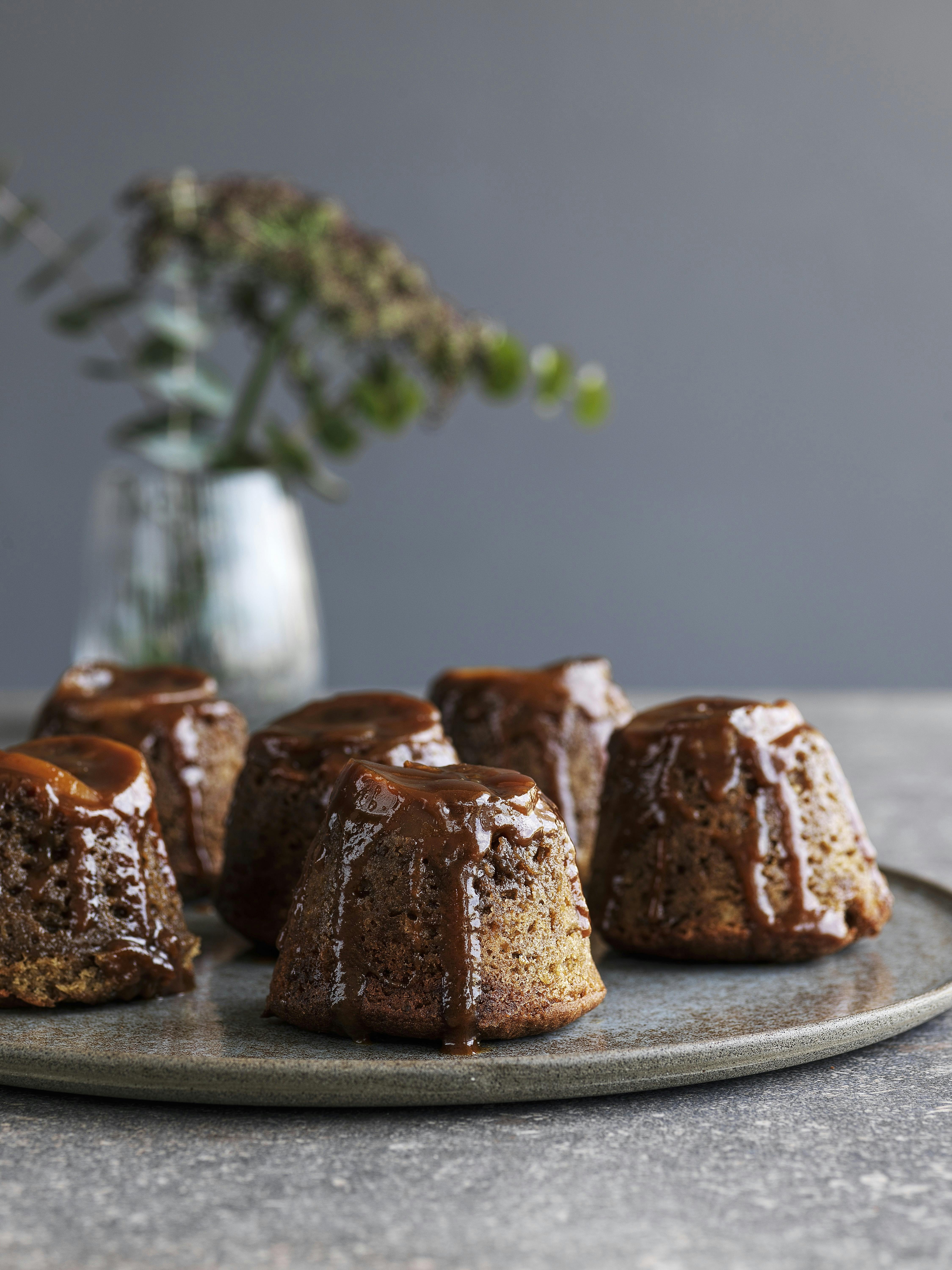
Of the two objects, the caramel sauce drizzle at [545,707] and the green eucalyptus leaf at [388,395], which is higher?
the green eucalyptus leaf at [388,395]

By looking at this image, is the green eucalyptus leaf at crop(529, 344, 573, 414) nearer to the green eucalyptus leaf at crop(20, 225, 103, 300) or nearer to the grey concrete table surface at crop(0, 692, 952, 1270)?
the green eucalyptus leaf at crop(20, 225, 103, 300)

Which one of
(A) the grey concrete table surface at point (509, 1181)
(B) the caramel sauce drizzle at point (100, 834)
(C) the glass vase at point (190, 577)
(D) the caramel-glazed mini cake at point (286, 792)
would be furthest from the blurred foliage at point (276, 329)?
(A) the grey concrete table surface at point (509, 1181)

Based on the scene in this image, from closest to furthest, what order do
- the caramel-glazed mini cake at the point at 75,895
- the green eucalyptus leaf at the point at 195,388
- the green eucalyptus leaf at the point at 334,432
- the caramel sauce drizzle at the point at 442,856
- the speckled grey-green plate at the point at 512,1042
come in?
the speckled grey-green plate at the point at 512,1042, the caramel sauce drizzle at the point at 442,856, the caramel-glazed mini cake at the point at 75,895, the green eucalyptus leaf at the point at 195,388, the green eucalyptus leaf at the point at 334,432

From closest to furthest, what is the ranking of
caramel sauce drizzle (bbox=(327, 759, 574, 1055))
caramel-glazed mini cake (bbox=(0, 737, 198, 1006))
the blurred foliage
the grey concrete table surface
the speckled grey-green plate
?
1. the grey concrete table surface
2. the speckled grey-green plate
3. caramel sauce drizzle (bbox=(327, 759, 574, 1055))
4. caramel-glazed mini cake (bbox=(0, 737, 198, 1006))
5. the blurred foliage

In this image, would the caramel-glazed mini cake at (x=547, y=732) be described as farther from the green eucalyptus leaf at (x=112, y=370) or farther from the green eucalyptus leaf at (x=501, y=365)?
the green eucalyptus leaf at (x=112, y=370)

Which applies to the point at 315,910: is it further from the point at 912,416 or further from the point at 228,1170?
the point at 912,416

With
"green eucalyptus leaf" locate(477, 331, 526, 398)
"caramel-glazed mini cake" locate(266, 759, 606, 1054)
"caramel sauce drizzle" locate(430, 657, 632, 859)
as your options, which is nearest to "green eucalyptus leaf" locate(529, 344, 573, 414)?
"green eucalyptus leaf" locate(477, 331, 526, 398)

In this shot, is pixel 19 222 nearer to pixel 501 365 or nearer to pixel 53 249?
pixel 53 249
